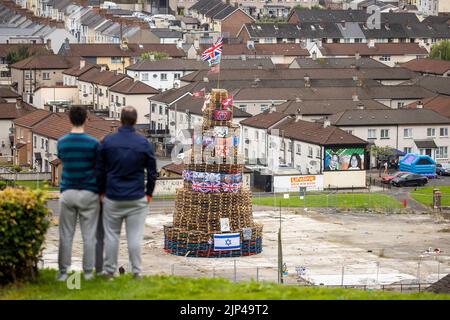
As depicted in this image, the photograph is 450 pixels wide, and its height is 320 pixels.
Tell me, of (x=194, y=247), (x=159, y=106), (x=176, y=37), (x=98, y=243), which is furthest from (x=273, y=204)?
(x=176, y=37)

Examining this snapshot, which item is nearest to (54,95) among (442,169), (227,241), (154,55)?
(154,55)

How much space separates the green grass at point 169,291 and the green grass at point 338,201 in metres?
46.8

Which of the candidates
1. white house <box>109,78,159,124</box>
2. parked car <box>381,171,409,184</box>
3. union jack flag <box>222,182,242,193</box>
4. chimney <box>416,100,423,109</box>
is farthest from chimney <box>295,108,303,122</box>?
union jack flag <box>222,182,242,193</box>

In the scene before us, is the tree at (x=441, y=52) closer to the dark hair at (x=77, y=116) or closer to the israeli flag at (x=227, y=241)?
the israeli flag at (x=227, y=241)

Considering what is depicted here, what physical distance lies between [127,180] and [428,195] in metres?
53.7

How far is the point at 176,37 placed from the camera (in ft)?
469

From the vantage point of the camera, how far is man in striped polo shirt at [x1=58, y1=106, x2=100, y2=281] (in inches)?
722

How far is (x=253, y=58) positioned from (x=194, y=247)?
72627 millimetres

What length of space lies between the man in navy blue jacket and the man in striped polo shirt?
0.47ft

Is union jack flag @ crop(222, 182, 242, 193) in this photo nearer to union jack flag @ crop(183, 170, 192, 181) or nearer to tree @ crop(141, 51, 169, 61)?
union jack flag @ crop(183, 170, 192, 181)

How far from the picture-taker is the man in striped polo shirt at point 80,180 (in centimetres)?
1833

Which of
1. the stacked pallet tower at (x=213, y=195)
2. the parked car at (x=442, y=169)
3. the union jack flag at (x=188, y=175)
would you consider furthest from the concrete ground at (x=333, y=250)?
the parked car at (x=442, y=169)

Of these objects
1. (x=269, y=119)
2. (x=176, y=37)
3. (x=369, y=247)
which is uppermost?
(x=176, y=37)
